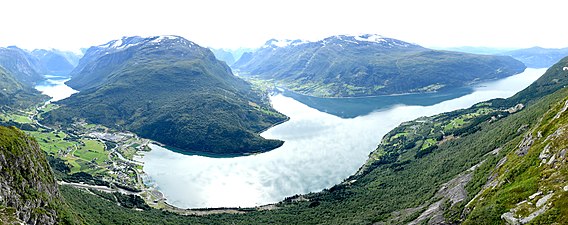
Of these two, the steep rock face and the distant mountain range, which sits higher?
the steep rock face

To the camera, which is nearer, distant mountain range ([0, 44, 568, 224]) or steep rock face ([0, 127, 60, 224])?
distant mountain range ([0, 44, 568, 224])

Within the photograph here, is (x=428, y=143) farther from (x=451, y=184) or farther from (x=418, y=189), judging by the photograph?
(x=451, y=184)

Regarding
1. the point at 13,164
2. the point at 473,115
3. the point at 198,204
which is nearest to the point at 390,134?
the point at 473,115

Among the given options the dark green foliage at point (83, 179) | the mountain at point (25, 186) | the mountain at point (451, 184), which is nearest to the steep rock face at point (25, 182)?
the mountain at point (25, 186)

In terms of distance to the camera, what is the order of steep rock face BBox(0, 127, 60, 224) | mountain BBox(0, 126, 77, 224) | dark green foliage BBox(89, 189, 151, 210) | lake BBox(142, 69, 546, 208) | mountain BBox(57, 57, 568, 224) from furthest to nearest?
lake BBox(142, 69, 546, 208)
dark green foliage BBox(89, 189, 151, 210)
steep rock face BBox(0, 127, 60, 224)
mountain BBox(0, 126, 77, 224)
mountain BBox(57, 57, 568, 224)

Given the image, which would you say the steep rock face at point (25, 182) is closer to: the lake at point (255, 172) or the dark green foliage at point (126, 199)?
the dark green foliage at point (126, 199)

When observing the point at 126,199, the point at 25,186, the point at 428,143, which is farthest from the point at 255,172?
the point at 25,186

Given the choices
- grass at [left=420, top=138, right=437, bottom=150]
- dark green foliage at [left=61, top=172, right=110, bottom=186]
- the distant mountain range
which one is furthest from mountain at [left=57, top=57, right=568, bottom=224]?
dark green foliage at [left=61, top=172, right=110, bottom=186]

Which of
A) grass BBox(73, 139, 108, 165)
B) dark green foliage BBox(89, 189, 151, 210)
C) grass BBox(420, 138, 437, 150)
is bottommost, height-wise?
grass BBox(420, 138, 437, 150)

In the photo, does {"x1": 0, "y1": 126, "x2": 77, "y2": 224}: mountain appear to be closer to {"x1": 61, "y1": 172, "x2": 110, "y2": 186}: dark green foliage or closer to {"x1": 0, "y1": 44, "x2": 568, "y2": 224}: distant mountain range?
{"x1": 0, "y1": 44, "x2": 568, "y2": 224}: distant mountain range
